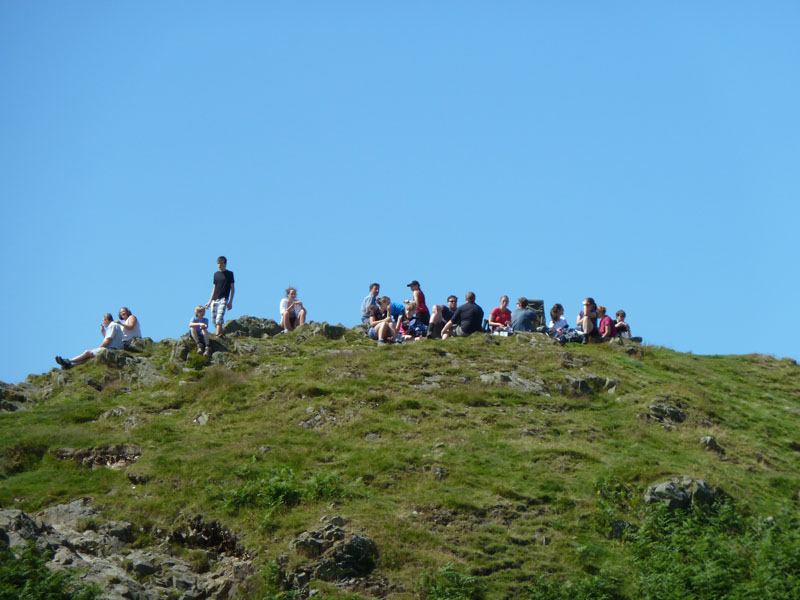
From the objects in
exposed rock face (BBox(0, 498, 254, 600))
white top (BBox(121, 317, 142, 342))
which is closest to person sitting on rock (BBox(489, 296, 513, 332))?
white top (BBox(121, 317, 142, 342))

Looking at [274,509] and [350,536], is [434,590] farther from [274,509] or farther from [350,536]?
[274,509]

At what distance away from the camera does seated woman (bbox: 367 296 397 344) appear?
1271 inches

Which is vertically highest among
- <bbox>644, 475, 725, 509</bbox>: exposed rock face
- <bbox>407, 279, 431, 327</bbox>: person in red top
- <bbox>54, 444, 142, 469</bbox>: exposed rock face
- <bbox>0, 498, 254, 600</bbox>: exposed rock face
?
<bbox>407, 279, 431, 327</bbox>: person in red top

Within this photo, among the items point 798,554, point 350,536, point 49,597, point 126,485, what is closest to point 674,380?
point 798,554

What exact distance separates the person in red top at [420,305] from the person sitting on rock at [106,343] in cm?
960

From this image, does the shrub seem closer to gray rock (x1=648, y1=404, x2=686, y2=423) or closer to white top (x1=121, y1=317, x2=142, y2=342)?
gray rock (x1=648, y1=404, x2=686, y2=423)

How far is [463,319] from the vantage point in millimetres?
32875

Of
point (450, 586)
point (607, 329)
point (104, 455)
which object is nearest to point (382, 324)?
point (607, 329)

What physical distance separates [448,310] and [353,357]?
17.0ft

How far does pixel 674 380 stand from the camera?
30.5m

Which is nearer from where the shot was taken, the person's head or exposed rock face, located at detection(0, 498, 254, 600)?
exposed rock face, located at detection(0, 498, 254, 600)

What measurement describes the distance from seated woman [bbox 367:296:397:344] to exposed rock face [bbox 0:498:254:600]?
1252 cm

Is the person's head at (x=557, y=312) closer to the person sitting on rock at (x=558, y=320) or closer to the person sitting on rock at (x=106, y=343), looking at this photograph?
the person sitting on rock at (x=558, y=320)

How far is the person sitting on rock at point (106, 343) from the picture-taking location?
30750mm
